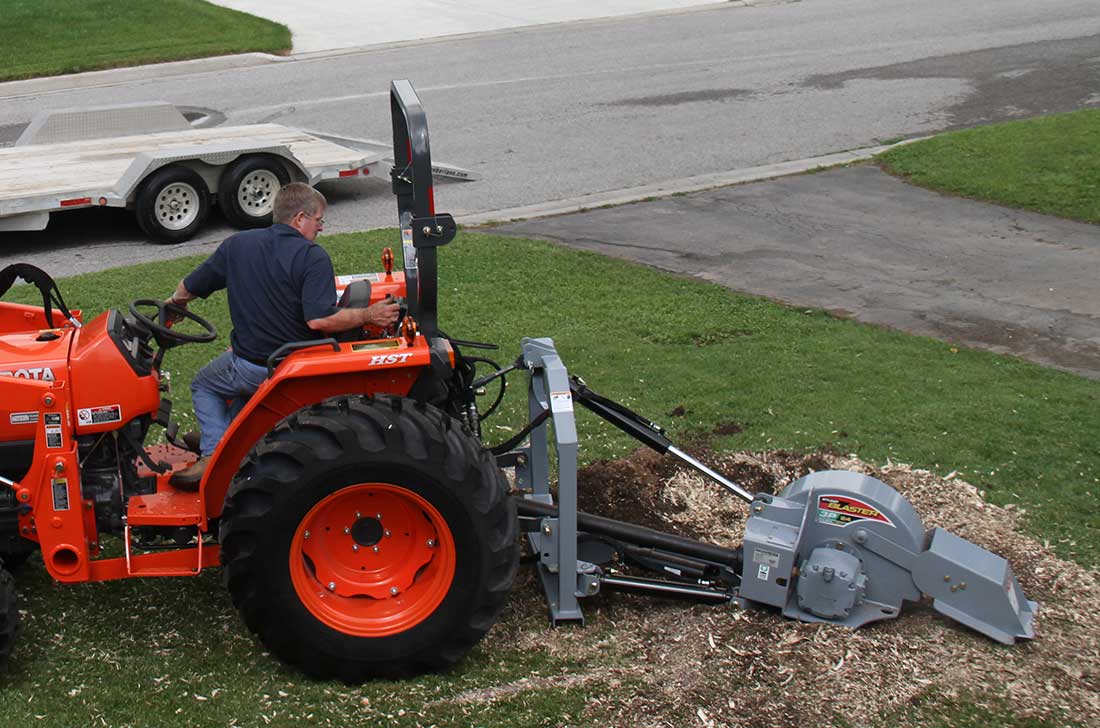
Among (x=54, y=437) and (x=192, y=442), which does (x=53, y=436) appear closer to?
(x=54, y=437)

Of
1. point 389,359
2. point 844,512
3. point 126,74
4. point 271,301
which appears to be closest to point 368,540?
point 389,359

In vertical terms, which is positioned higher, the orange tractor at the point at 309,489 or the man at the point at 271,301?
the man at the point at 271,301

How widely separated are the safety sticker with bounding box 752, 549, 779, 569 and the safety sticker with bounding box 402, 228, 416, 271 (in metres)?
1.71

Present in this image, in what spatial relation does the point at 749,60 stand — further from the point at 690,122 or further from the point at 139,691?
the point at 139,691

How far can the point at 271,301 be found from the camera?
476 cm

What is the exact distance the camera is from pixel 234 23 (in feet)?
66.6

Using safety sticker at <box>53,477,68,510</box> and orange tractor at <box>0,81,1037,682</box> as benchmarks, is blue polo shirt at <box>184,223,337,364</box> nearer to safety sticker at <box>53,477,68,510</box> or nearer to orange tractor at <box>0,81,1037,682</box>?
orange tractor at <box>0,81,1037,682</box>

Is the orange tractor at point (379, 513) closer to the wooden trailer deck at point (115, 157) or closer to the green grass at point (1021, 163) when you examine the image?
the wooden trailer deck at point (115, 157)

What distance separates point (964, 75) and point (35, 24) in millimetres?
14060

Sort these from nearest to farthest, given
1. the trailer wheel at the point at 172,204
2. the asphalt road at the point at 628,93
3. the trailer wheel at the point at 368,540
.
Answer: the trailer wheel at the point at 368,540 < the trailer wheel at the point at 172,204 < the asphalt road at the point at 628,93

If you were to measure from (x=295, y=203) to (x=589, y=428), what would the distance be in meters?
2.47

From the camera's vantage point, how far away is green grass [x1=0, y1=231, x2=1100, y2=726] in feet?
14.1

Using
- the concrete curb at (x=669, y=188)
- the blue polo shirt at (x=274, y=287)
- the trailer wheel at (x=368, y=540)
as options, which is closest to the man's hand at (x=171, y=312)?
the blue polo shirt at (x=274, y=287)

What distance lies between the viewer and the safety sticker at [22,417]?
4.51 metres
